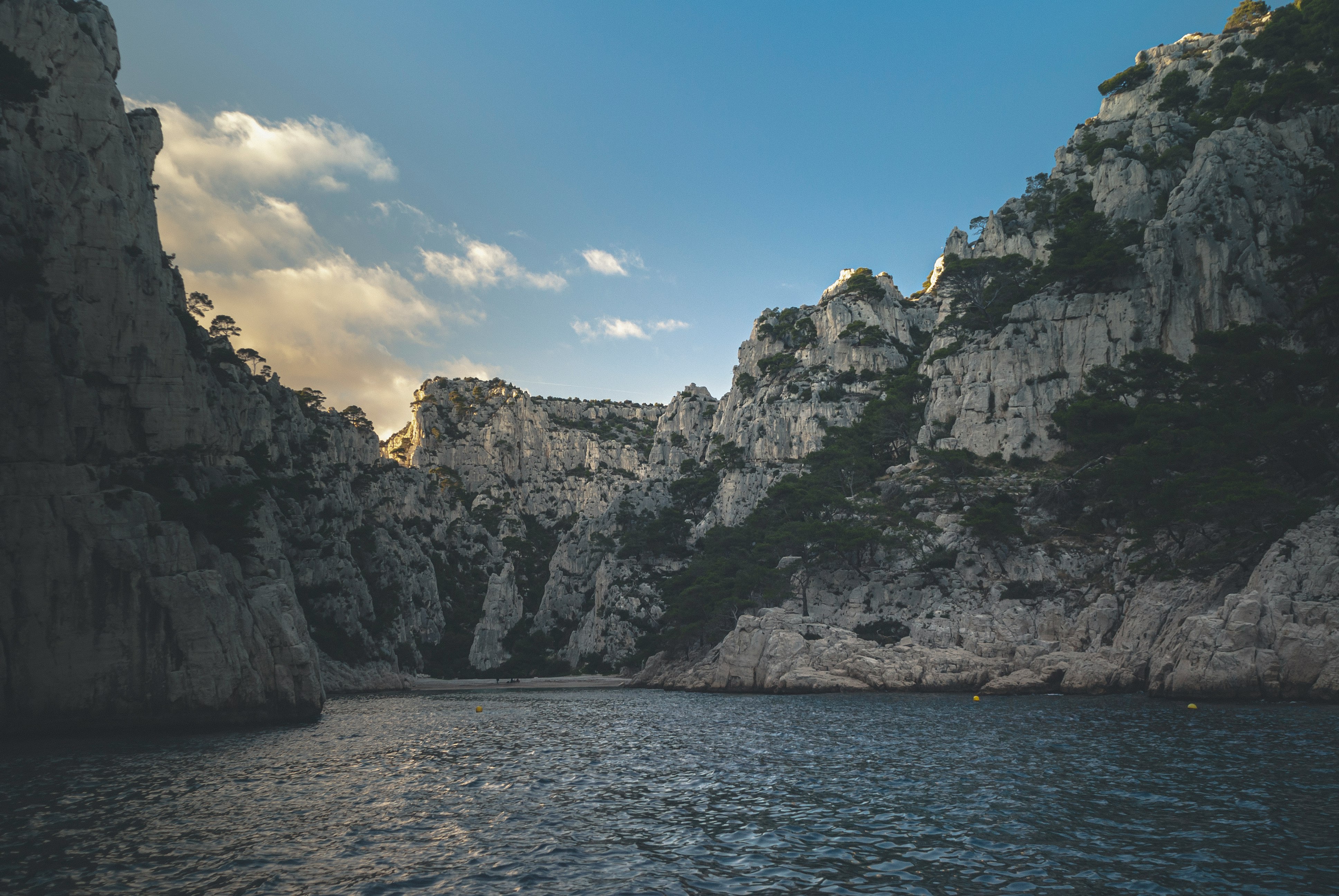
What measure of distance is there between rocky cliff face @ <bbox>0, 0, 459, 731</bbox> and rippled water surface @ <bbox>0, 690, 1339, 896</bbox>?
11.9 feet

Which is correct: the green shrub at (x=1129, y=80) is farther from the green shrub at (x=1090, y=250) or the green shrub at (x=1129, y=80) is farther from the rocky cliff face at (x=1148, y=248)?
the green shrub at (x=1090, y=250)

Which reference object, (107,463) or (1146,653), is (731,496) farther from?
(107,463)

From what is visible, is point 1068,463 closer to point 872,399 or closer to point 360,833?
point 872,399

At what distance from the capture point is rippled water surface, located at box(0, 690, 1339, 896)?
13.8 meters

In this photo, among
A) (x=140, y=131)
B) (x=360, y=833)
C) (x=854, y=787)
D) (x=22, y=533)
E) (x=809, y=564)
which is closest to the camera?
(x=360, y=833)

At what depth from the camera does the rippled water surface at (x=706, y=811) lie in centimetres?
1378

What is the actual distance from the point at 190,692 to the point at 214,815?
21436 millimetres

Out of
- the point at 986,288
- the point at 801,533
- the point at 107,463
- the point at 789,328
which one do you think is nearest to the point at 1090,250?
the point at 986,288

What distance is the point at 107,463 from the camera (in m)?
40.1

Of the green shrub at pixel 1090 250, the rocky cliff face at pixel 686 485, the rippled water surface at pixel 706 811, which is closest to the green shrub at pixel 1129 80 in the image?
the green shrub at pixel 1090 250

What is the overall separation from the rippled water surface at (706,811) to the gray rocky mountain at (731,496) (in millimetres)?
6939

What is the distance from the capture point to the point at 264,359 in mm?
113750

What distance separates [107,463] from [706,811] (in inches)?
1591

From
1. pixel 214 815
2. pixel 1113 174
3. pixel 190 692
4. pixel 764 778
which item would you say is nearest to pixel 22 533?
pixel 190 692
